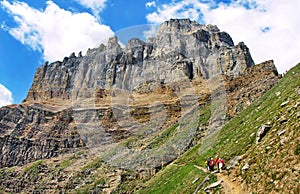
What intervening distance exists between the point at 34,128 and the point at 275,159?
186 m

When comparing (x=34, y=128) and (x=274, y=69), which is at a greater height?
(x=34, y=128)

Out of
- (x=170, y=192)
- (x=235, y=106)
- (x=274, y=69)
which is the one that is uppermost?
(x=274, y=69)

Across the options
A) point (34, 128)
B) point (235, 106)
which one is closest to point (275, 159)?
point (235, 106)

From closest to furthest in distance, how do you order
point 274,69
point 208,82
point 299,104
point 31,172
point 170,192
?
point 299,104 → point 170,192 → point 274,69 → point 31,172 → point 208,82

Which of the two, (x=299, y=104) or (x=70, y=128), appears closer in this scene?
(x=299, y=104)

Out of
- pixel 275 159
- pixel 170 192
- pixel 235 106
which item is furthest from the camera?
pixel 235 106

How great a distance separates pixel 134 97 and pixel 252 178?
160m

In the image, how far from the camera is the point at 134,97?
182875 millimetres

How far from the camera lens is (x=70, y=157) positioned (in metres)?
149

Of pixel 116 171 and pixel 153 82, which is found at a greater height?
pixel 153 82

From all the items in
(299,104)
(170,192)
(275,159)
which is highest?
(299,104)

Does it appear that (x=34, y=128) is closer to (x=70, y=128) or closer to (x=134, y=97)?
(x=70, y=128)

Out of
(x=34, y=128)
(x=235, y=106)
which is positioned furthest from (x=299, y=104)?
(x=34, y=128)

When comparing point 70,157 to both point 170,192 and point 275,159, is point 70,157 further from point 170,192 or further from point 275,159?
point 275,159
